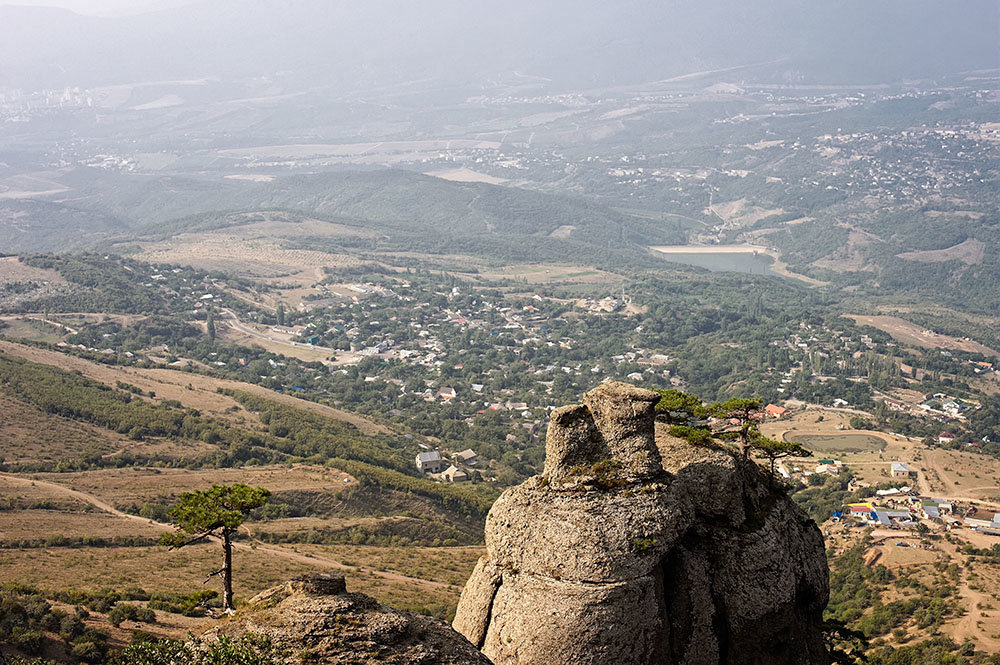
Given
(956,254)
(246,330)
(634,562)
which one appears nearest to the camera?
(634,562)

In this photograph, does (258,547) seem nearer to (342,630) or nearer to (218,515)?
(218,515)

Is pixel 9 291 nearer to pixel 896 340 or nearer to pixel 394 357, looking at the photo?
pixel 394 357

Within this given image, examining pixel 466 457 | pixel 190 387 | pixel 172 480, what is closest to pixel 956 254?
pixel 466 457

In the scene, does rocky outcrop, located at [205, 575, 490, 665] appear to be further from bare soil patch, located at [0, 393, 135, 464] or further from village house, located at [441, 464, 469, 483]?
village house, located at [441, 464, 469, 483]

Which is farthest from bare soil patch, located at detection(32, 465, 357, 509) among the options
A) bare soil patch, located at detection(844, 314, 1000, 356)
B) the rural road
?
bare soil patch, located at detection(844, 314, 1000, 356)

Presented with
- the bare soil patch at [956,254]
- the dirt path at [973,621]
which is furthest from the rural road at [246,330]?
the bare soil patch at [956,254]

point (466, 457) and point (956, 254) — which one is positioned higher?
point (466, 457)
